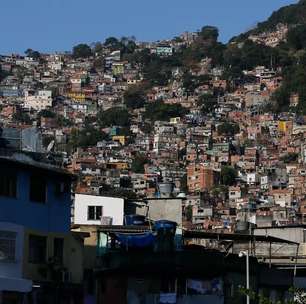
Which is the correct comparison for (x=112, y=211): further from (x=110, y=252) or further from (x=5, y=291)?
(x=5, y=291)

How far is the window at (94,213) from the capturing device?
44.8m

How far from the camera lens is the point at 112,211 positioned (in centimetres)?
4475

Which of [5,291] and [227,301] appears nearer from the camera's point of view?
[5,291]

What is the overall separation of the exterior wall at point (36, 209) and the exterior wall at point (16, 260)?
0.91ft

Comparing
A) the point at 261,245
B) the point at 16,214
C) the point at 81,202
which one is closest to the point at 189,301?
the point at 16,214

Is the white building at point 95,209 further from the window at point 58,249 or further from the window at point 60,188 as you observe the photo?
the window at point 58,249

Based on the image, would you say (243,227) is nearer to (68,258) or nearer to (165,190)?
(165,190)

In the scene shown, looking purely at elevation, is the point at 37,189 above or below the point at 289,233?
above

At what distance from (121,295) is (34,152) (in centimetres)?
450

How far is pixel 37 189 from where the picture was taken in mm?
33969

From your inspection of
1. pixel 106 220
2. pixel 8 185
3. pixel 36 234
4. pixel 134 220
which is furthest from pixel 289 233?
pixel 8 185

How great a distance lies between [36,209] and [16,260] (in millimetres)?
1930

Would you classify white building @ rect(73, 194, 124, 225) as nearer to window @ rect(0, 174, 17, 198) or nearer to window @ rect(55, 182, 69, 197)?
window @ rect(55, 182, 69, 197)

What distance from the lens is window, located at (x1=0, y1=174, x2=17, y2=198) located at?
3253 cm
